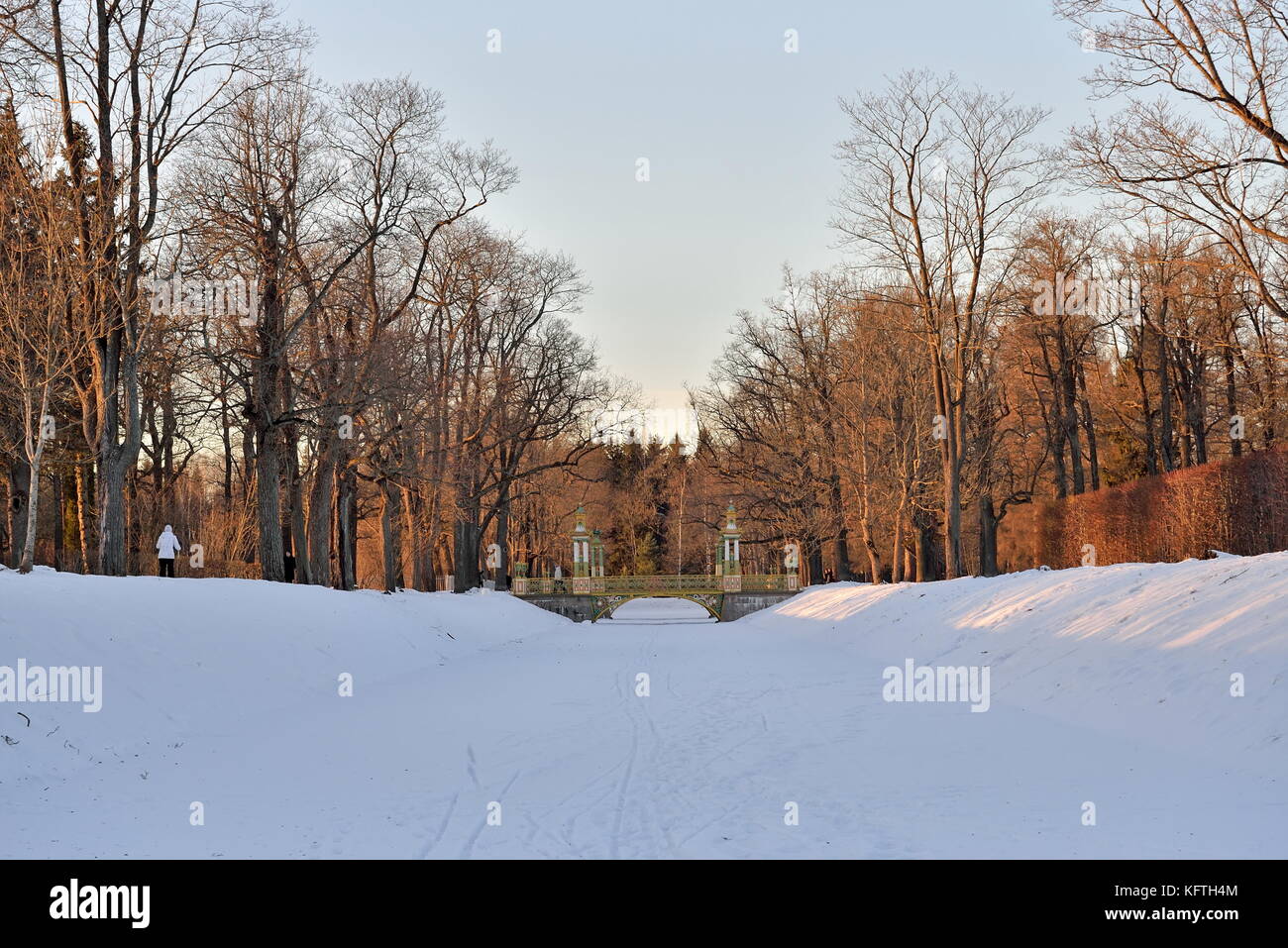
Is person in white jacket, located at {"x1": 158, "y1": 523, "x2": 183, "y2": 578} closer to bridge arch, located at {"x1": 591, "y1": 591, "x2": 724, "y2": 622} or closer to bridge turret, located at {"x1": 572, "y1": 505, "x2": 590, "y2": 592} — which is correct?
bridge arch, located at {"x1": 591, "y1": 591, "x2": 724, "y2": 622}

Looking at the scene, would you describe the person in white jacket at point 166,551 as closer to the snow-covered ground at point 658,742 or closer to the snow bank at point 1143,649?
the snow-covered ground at point 658,742

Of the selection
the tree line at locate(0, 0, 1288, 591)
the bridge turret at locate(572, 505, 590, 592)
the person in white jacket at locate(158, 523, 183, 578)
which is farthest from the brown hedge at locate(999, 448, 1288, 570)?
the person in white jacket at locate(158, 523, 183, 578)

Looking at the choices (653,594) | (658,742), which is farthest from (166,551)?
(653,594)

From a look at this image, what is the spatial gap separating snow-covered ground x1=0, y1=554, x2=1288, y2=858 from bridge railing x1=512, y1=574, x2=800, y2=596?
29.8 m

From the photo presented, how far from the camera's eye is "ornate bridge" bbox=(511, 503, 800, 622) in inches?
1886

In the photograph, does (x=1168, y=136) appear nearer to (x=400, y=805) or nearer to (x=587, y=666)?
(x=587, y=666)

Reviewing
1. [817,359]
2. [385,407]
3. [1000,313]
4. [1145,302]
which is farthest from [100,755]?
[817,359]

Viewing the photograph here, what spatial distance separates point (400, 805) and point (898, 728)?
5.73 m

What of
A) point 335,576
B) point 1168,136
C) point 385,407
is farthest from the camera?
point 335,576

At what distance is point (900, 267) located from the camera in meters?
30.9

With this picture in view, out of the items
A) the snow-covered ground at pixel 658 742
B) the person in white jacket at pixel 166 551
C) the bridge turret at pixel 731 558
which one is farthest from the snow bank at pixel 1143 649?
the bridge turret at pixel 731 558

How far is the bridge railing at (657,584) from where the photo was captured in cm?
4806

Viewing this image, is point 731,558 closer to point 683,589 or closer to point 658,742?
point 683,589

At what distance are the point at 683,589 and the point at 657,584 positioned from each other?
5.52ft
